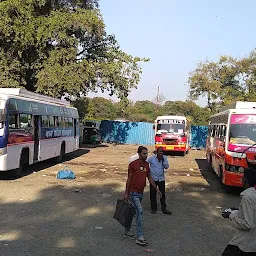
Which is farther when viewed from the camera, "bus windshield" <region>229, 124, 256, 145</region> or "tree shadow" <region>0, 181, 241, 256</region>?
"bus windshield" <region>229, 124, 256, 145</region>

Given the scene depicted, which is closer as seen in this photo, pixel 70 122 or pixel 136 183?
pixel 136 183

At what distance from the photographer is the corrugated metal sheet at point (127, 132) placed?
3316cm

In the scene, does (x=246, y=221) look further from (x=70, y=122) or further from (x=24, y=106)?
(x=70, y=122)

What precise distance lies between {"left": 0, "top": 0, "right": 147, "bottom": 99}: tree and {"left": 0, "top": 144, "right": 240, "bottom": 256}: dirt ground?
9615 mm

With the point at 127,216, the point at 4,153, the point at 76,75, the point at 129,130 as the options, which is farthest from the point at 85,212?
the point at 129,130

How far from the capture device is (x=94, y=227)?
7266 mm

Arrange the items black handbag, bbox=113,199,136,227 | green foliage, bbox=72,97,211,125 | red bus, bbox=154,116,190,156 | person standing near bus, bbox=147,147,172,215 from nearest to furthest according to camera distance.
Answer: black handbag, bbox=113,199,136,227 < person standing near bus, bbox=147,147,172,215 < red bus, bbox=154,116,190,156 < green foliage, bbox=72,97,211,125

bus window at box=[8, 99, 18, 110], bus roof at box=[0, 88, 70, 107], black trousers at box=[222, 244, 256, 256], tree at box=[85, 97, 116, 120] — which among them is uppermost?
tree at box=[85, 97, 116, 120]

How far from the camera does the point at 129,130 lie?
33.8 m

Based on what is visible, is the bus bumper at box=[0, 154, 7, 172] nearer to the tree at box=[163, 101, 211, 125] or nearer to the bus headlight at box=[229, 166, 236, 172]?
the bus headlight at box=[229, 166, 236, 172]

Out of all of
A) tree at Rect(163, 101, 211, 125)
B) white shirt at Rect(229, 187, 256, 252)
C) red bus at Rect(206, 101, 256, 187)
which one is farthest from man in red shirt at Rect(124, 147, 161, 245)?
tree at Rect(163, 101, 211, 125)


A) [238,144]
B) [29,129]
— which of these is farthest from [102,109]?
[238,144]

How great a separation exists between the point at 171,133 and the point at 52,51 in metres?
8.77

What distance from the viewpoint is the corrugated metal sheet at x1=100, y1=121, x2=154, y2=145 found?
3316 centimetres
